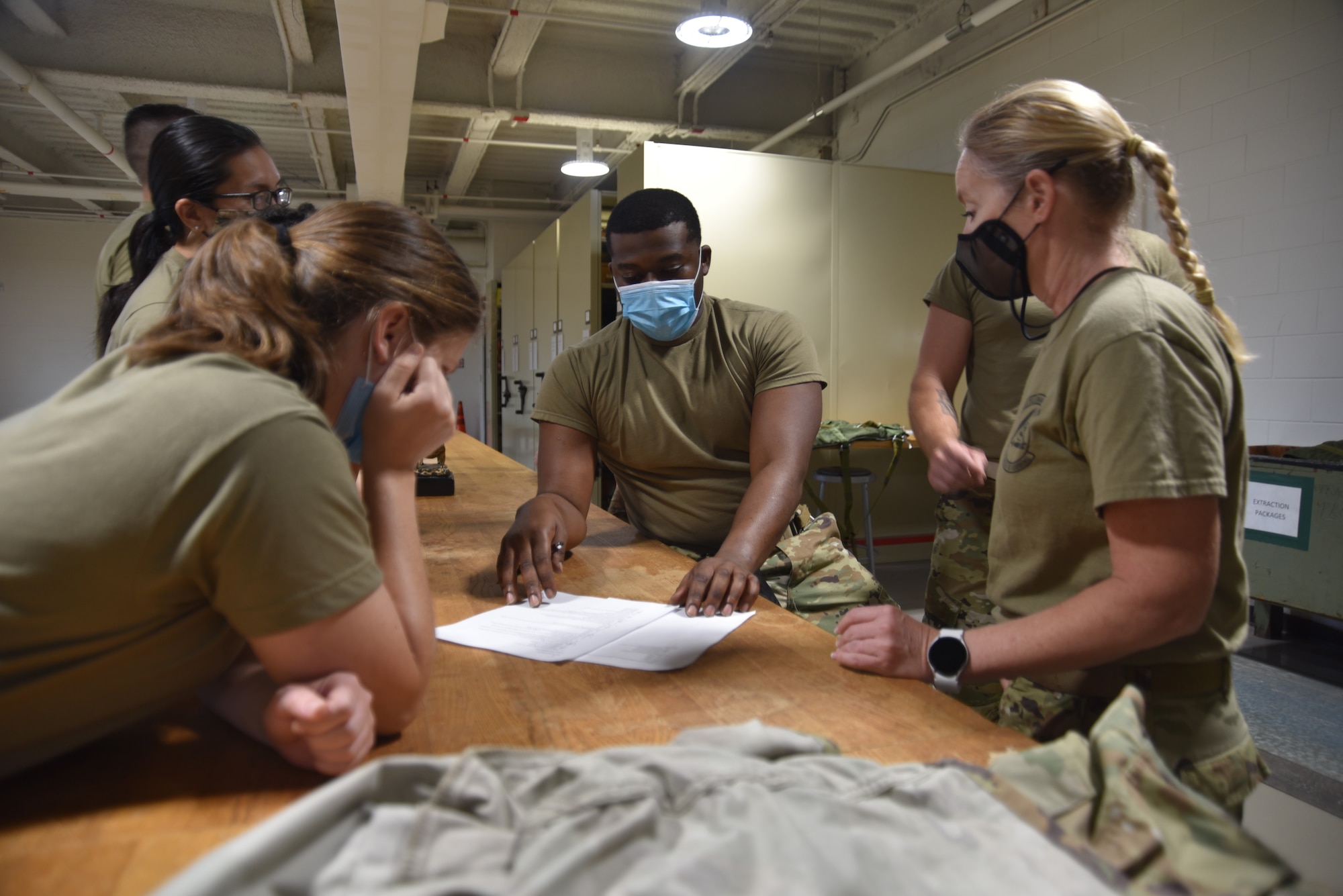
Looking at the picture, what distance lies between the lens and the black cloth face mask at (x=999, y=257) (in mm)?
1075

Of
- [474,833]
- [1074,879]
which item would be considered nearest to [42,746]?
[474,833]

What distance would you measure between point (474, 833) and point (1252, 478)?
11.9 feet

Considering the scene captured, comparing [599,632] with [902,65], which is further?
[902,65]

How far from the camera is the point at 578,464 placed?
1840 mm

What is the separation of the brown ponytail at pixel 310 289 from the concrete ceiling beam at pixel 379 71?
151 cm

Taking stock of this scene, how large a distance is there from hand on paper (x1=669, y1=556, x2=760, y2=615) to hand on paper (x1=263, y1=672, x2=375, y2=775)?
1.92ft

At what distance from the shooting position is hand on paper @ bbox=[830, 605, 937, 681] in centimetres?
93

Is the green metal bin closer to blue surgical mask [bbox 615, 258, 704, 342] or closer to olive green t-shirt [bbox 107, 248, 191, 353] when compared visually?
blue surgical mask [bbox 615, 258, 704, 342]

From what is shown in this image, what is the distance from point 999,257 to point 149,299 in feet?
5.04

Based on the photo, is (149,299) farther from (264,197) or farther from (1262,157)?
(1262,157)

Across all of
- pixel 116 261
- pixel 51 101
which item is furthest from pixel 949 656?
pixel 51 101

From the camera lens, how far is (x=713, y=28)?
391cm

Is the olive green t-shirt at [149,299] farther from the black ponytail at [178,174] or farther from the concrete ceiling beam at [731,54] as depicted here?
the concrete ceiling beam at [731,54]

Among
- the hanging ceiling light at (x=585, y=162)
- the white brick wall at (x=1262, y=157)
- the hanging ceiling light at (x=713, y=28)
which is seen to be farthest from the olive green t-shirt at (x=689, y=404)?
the hanging ceiling light at (x=585, y=162)
